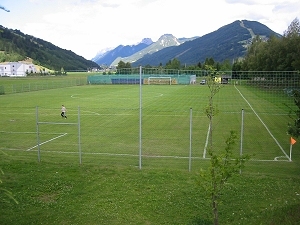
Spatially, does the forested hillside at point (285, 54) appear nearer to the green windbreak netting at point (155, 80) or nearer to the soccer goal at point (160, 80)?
the green windbreak netting at point (155, 80)

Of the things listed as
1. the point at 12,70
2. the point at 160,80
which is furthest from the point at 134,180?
the point at 12,70

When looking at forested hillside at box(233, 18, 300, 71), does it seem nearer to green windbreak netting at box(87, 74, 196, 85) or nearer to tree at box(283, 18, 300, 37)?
tree at box(283, 18, 300, 37)

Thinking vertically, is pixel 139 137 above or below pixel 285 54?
below

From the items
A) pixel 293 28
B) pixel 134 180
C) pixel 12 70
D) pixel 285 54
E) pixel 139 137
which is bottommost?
pixel 134 180

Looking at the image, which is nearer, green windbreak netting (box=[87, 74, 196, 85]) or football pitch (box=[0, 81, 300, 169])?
football pitch (box=[0, 81, 300, 169])

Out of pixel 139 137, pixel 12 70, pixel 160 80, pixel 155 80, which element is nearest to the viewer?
pixel 139 137

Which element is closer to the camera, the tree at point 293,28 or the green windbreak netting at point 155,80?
the tree at point 293,28

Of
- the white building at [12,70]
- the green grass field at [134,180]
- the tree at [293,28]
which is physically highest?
the tree at [293,28]

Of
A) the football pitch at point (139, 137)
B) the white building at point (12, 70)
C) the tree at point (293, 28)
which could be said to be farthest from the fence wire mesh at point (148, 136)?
the white building at point (12, 70)

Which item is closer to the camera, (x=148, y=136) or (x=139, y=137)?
(x=139, y=137)

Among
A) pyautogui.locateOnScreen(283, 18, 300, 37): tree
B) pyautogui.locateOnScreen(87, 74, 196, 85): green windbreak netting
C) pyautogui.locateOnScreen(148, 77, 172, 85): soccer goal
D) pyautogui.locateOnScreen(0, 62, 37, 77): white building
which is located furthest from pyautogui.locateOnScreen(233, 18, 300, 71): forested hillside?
pyautogui.locateOnScreen(0, 62, 37, 77): white building

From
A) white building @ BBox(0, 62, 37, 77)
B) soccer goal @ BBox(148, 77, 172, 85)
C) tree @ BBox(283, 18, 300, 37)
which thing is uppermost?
tree @ BBox(283, 18, 300, 37)

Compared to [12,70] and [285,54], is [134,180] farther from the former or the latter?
[12,70]

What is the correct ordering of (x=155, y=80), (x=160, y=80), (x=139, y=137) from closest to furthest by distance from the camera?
(x=139, y=137) < (x=155, y=80) < (x=160, y=80)
